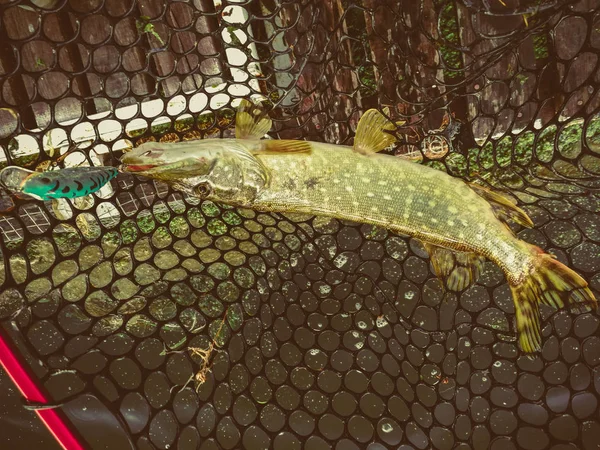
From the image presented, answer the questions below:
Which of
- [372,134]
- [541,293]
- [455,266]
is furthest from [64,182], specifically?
[541,293]

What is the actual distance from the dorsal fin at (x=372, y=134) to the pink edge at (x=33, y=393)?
1.36 metres

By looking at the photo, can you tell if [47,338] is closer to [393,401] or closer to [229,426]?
[229,426]

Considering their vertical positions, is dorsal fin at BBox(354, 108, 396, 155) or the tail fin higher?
dorsal fin at BBox(354, 108, 396, 155)

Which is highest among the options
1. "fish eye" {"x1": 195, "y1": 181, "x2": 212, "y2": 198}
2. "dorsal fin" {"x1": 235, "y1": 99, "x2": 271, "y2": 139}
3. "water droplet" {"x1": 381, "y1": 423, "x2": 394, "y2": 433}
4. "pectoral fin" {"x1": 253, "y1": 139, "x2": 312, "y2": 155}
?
"dorsal fin" {"x1": 235, "y1": 99, "x2": 271, "y2": 139}

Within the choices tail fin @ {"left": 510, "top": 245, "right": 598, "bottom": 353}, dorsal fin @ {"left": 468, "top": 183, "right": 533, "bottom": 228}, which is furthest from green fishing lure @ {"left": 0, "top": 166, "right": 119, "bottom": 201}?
tail fin @ {"left": 510, "top": 245, "right": 598, "bottom": 353}

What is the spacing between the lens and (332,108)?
7.18 ft

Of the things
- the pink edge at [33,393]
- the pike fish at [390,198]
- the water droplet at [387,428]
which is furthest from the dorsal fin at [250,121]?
the water droplet at [387,428]

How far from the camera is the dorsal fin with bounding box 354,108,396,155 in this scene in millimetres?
1633

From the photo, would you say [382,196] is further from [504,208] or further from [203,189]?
[203,189]

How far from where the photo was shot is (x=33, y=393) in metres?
1.43

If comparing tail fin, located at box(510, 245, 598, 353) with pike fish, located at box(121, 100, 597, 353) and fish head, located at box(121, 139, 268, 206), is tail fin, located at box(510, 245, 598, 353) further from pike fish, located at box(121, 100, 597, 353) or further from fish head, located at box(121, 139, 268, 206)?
fish head, located at box(121, 139, 268, 206)

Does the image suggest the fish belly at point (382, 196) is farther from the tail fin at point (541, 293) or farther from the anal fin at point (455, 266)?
the tail fin at point (541, 293)

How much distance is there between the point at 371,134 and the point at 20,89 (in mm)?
1790

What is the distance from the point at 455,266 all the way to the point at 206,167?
1004 millimetres
